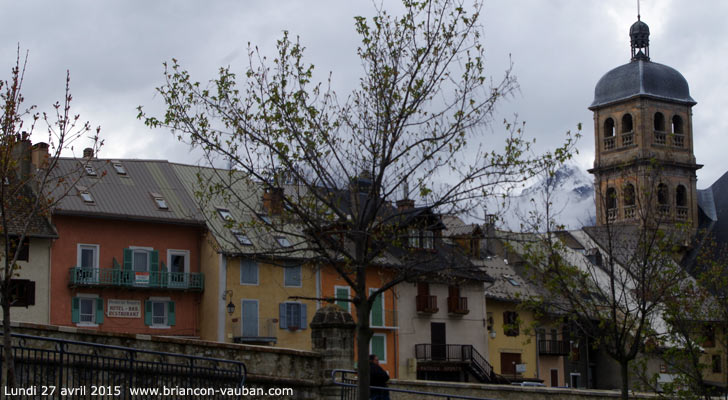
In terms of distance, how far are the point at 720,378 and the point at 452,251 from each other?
57.8m

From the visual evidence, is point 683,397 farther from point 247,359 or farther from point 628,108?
point 628,108

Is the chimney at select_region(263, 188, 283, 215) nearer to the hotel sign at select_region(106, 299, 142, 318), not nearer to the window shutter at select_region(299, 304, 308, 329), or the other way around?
the hotel sign at select_region(106, 299, 142, 318)

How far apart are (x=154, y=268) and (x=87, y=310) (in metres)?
3.48

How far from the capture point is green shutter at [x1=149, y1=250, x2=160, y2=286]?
1865 inches

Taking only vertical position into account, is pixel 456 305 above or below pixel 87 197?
below

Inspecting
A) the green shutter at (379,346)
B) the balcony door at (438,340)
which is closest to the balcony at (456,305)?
the balcony door at (438,340)

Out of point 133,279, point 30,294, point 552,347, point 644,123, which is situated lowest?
point 552,347

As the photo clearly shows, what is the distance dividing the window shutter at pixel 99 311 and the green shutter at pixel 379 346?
12.5 m

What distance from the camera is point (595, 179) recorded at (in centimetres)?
8600

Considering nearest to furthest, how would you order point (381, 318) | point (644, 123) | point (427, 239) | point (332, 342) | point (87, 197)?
point (427, 239) → point (332, 342) → point (87, 197) → point (381, 318) → point (644, 123)

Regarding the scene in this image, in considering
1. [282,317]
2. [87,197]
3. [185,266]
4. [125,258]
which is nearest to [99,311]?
[125,258]

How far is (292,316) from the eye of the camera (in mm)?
49719

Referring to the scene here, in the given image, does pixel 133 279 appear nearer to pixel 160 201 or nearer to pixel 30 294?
pixel 160 201

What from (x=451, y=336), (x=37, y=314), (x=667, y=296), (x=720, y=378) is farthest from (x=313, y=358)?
(x=720, y=378)
